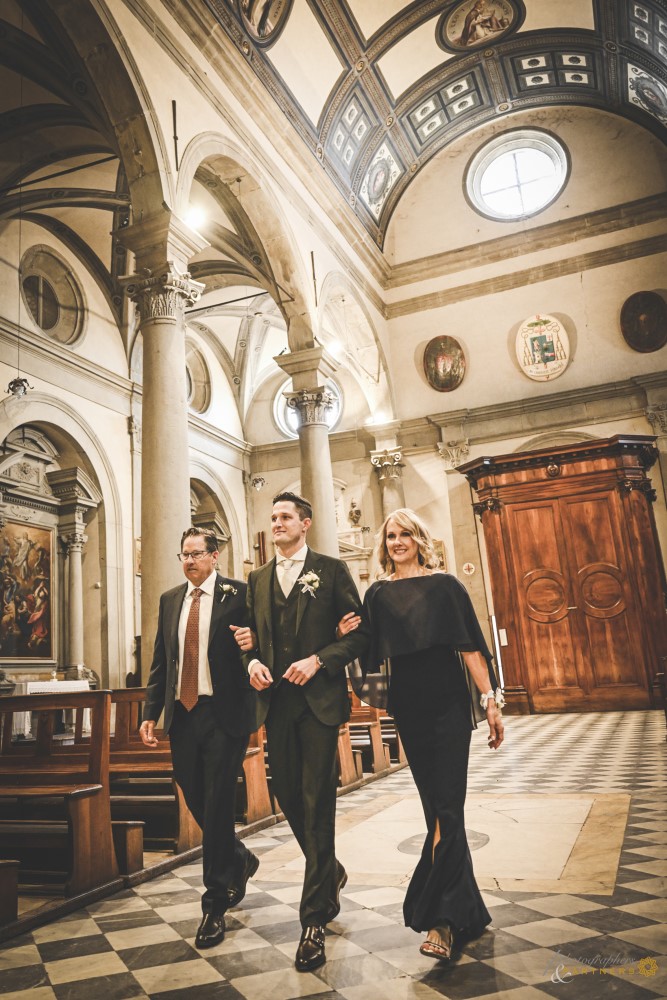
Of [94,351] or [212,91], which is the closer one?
[212,91]

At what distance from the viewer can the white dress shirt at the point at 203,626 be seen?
3434 millimetres

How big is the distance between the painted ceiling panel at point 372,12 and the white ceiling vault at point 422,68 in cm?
2

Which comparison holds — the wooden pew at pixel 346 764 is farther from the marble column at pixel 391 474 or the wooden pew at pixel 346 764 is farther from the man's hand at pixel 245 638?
the marble column at pixel 391 474

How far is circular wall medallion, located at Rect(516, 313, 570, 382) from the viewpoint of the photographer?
15602 millimetres

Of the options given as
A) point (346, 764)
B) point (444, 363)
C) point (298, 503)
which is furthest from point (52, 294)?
point (298, 503)

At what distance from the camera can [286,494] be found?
10.7 ft

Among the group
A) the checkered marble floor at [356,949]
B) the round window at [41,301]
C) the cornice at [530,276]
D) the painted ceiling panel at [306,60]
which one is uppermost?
the painted ceiling panel at [306,60]

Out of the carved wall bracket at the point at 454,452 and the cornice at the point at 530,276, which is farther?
the carved wall bracket at the point at 454,452

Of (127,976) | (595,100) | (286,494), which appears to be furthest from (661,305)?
(127,976)

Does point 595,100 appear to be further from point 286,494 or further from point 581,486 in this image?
point 286,494

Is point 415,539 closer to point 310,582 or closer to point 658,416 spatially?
point 310,582

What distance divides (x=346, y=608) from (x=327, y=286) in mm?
11282

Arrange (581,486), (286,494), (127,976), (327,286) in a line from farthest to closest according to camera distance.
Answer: (327,286), (581,486), (286,494), (127,976)

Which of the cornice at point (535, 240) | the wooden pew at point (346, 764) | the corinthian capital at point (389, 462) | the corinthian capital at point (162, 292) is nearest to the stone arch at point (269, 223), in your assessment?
the corinthian capital at point (162, 292)
